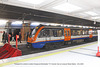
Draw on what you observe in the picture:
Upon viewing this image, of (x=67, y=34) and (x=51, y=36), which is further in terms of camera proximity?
(x=67, y=34)

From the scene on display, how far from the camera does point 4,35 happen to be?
11016 mm

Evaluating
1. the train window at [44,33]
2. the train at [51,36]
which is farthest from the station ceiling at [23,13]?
the train window at [44,33]

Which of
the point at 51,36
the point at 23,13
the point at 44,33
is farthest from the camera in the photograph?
the point at 23,13

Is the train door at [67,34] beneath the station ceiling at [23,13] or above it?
beneath

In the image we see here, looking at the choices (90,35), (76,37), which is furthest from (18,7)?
(90,35)

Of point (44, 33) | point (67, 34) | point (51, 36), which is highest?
point (44, 33)

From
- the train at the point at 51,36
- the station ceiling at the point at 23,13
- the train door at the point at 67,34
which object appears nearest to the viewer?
the train at the point at 51,36

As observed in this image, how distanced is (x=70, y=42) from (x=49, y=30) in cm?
381

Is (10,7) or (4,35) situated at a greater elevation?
(10,7)

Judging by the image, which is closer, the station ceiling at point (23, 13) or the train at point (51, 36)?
the train at point (51, 36)

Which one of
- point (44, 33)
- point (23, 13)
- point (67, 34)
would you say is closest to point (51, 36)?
point (44, 33)

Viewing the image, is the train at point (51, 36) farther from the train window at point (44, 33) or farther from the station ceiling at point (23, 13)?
the station ceiling at point (23, 13)

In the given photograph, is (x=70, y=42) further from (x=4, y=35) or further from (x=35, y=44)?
(x=4, y=35)

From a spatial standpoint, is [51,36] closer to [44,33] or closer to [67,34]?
[44,33]
